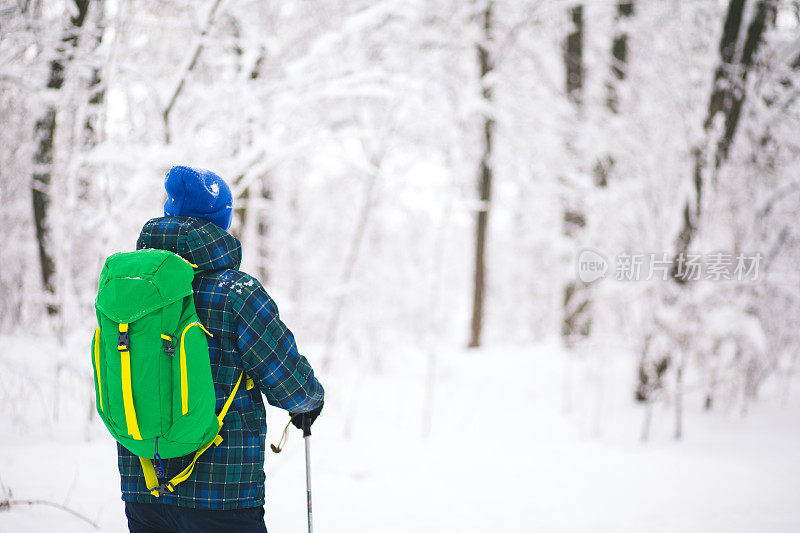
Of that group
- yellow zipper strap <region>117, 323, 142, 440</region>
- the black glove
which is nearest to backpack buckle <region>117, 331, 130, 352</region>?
yellow zipper strap <region>117, 323, 142, 440</region>

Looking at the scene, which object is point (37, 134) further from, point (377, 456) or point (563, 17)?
point (563, 17)

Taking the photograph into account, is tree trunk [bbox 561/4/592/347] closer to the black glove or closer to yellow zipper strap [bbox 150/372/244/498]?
the black glove

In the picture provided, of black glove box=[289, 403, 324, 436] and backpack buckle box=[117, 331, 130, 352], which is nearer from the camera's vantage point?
backpack buckle box=[117, 331, 130, 352]

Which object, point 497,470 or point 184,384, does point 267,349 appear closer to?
point 184,384

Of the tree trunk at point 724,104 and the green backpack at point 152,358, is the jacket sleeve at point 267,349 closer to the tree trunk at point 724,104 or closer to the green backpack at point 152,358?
the green backpack at point 152,358

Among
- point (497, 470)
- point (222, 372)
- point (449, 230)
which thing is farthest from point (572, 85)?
point (222, 372)

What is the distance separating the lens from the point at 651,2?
7.56m

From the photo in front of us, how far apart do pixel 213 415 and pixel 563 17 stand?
33.6 feet

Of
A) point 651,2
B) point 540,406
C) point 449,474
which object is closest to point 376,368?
point 540,406

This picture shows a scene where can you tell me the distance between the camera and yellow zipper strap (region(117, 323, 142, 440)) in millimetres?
1359

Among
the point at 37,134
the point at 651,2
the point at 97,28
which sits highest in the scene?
the point at 651,2

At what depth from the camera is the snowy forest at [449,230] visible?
3.59m

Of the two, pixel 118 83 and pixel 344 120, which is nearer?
pixel 118 83

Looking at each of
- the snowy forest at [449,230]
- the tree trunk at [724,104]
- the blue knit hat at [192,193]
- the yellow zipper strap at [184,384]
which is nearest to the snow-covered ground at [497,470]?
the snowy forest at [449,230]
